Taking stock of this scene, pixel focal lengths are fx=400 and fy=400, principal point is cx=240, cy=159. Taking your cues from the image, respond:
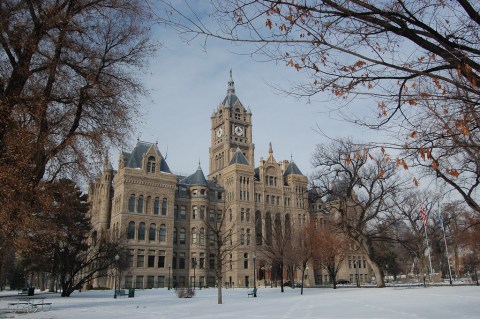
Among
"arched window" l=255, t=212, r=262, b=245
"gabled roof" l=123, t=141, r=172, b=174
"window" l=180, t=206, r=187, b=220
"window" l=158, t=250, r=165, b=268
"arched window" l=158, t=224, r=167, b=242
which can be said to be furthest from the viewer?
"arched window" l=255, t=212, r=262, b=245

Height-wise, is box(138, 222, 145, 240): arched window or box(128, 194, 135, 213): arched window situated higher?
box(128, 194, 135, 213): arched window

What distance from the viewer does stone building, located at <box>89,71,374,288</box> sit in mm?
53719

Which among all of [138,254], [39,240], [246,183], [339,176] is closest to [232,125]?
[246,183]

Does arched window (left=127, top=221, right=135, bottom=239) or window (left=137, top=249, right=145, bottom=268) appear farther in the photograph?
window (left=137, top=249, right=145, bottom=268)

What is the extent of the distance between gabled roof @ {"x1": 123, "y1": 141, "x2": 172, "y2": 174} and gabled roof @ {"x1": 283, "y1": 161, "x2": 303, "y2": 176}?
898 inches

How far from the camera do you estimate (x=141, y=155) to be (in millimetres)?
57562

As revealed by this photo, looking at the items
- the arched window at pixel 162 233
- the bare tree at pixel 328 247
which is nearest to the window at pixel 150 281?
the arched window at pixel 162 233

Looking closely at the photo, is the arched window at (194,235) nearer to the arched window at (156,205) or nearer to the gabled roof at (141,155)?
the arched window at (156,205)

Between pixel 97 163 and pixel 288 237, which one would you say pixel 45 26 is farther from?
pixel 288 237

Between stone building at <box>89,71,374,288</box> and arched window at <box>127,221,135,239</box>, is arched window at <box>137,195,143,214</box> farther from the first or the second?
arched window at <box>127,221,135,239</box>

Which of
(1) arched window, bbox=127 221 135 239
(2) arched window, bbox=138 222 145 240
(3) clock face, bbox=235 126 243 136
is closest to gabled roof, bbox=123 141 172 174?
(1) arched window, bbox=127 221 135 239

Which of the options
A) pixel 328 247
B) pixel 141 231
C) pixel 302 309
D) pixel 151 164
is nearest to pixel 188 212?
pixel 141 231

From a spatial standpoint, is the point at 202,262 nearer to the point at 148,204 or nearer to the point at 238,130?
the point at 148,204

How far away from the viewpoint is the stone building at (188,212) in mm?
53719
